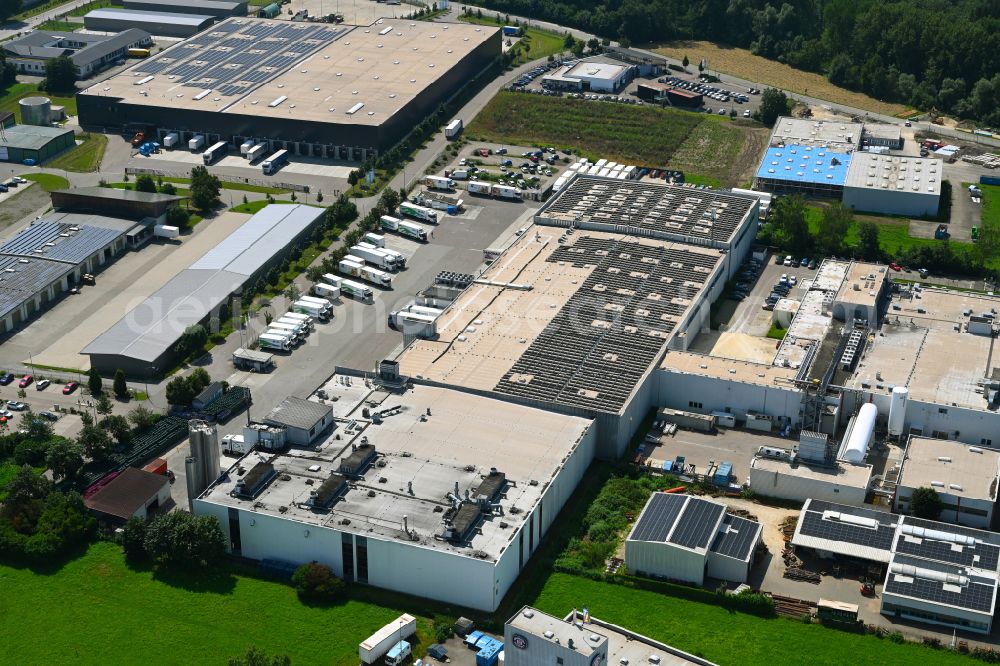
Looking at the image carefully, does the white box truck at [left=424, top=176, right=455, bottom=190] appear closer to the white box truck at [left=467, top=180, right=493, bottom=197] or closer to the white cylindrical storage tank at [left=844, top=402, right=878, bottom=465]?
the white box truck at [left=467, top=180, right=493, bottom=197]

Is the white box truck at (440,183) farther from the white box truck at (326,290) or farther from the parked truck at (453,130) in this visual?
the white box truck at (326,290)

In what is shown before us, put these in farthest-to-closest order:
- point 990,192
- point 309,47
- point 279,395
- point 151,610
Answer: point 309,47, point 990,192, point 279,395, point 151,610

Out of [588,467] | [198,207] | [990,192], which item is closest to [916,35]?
[990,192]

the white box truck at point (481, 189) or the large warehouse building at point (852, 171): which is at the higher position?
the large warehouse building at point (852, 171)

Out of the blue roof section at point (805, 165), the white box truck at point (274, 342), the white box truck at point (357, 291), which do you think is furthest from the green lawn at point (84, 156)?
the blue roof section at point (805, 165)

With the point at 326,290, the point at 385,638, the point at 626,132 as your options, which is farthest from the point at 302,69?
the point at 385,638

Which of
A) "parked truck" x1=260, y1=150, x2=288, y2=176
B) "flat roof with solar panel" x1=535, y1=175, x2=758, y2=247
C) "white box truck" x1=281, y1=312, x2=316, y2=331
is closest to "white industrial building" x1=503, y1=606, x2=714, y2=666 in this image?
"white box truck" x1=281, y1=312, x2=316, y2=331

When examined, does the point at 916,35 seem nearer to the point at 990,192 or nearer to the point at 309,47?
the point at 990,192
